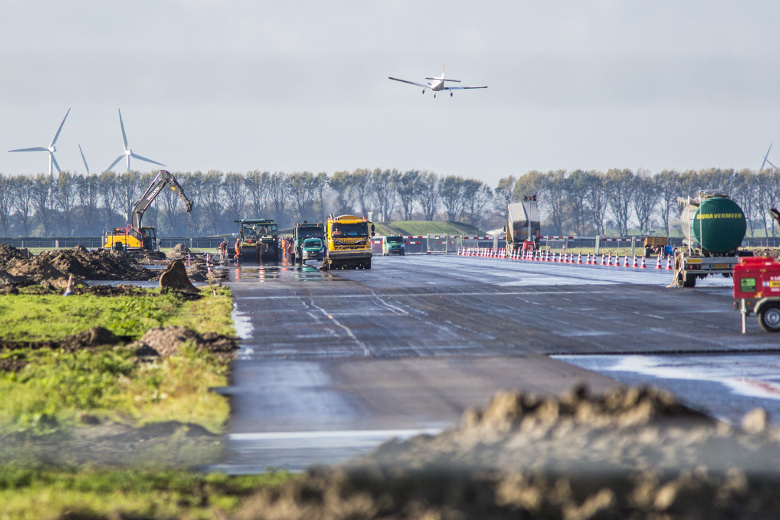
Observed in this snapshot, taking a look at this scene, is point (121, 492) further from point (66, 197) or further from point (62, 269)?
point (66, 197)

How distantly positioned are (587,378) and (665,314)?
32.6ft

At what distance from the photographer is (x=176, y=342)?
14203mm

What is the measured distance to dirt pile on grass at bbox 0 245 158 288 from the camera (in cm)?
3225

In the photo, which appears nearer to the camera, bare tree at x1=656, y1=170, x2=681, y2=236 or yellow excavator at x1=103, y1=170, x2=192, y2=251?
yellow excavator at x1=103, y1=170, x2=192, y2=251

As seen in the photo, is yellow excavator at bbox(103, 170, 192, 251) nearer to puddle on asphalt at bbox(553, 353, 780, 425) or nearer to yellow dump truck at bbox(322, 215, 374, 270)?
yellow dump truck at bbox(322, 215, 374, 270)

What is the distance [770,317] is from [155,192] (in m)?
49.6

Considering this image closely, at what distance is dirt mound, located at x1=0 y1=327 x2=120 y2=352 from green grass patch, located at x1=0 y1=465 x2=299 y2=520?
7.47 metres

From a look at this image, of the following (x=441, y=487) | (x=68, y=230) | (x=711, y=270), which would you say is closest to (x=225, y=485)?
(x=441, y=487)

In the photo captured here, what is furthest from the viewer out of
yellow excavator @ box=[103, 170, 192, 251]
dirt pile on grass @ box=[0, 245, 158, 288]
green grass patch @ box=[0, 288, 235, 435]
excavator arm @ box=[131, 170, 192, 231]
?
yellow excavator @ box=[103, 170, 192, 251]

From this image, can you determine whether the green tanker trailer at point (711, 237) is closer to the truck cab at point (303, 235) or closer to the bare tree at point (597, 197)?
the truck cab at point (303, 235)

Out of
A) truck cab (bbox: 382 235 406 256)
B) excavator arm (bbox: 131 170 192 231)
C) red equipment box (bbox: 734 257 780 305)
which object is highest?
excavator arm (bbox: 131 170 192 231)

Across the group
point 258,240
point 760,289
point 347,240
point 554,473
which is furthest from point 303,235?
point 554,473

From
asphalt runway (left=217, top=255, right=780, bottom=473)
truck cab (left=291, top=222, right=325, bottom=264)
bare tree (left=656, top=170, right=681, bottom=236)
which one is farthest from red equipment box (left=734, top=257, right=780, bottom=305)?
bare tree (left=656, top=170, right=681, bottom=236)

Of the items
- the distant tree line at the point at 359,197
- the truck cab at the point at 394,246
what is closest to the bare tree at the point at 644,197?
the distant tree line at the point at 359,197
